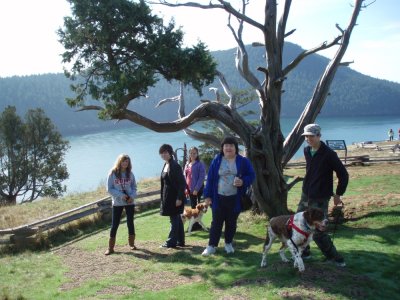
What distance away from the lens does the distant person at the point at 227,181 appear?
20.5 feet

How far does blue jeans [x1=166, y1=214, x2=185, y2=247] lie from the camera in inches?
299

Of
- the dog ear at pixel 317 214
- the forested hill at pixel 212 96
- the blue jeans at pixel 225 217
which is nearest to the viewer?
the dog ear at pixel 317 214

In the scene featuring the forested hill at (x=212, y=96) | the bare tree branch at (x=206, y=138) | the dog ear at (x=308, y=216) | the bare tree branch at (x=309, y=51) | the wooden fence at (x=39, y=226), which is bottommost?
the wooden fence at (x=39, y=226)

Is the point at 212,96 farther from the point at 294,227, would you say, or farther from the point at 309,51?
the point at 294,227

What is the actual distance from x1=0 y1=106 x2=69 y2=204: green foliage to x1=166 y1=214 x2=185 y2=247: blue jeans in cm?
2387

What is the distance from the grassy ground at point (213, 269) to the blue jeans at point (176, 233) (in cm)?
21

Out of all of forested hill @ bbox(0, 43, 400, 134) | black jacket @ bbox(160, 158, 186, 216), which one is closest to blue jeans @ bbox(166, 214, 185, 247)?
black jacket @ bbox(160, 158, 186, 216)

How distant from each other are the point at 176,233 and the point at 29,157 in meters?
25.9

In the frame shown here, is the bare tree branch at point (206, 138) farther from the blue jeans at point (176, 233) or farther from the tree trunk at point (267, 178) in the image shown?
the blue jeans at point (176, 233)

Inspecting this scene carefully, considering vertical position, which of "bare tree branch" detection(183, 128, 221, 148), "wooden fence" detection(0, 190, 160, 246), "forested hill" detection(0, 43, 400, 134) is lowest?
"wooden fence" detection(0, 190, 160, 246)

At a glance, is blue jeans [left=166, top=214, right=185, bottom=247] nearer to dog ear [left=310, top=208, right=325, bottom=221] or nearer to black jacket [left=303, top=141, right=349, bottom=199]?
black jacket [left=303, top=141, right=349, bottom=199]

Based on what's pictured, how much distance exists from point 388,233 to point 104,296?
5.26 metres

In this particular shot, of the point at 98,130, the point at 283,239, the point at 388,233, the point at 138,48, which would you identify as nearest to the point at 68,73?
the point at 138,48

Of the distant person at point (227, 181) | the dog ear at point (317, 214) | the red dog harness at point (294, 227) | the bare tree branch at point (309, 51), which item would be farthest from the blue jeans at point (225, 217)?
the bare tree branch at point (309, 51)
